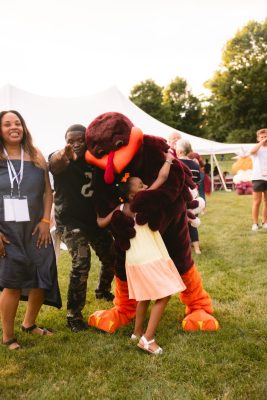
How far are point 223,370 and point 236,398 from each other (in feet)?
1.15

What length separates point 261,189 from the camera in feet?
27.5

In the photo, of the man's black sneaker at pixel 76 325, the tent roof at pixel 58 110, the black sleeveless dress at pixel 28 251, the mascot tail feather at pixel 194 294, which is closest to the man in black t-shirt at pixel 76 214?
the man's black sneaker at pixel 76 325

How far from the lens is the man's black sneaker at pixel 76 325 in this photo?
387 cm

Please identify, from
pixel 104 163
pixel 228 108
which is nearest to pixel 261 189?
pixel 104 163

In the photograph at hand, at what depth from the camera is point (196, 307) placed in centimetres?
387

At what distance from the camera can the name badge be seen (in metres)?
3.32

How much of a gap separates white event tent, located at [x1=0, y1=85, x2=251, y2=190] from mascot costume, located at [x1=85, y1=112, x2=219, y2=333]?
23.7 feet

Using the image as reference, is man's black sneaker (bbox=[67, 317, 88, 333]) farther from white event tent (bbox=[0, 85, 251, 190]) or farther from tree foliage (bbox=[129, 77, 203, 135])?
tree foliage (bbox=[129, 77, 203, 135])

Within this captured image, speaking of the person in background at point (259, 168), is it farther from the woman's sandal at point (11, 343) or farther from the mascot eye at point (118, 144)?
the woman's sandal at point (11, 343)

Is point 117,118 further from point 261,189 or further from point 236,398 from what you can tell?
point 261,189

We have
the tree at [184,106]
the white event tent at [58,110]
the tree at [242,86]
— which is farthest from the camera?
the tree at [184,106]

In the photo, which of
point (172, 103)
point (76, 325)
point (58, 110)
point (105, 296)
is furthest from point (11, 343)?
point (172, 103)

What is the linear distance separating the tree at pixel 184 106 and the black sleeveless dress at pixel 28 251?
5160 cm

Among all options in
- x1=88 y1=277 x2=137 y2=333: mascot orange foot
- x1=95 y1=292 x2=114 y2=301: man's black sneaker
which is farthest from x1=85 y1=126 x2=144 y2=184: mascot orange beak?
x1=95 y1=292 x2=114 y2=301: man's black sneaker
